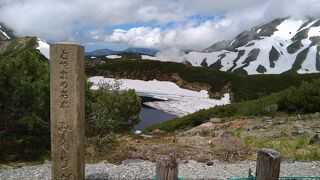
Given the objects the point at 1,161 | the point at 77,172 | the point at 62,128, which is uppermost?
the point at 62,128

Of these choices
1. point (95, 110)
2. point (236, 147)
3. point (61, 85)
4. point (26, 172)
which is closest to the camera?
point (61, 85)

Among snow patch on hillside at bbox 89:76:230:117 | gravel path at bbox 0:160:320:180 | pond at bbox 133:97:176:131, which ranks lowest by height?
pond at bbox 133:97:176:131

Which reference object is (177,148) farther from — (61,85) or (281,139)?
(61,85)

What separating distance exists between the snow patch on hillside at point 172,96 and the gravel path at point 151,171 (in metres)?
36.1

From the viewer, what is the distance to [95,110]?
65.9ft

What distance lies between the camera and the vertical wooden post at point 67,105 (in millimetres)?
8086

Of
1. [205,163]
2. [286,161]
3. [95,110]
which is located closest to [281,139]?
[286,161]

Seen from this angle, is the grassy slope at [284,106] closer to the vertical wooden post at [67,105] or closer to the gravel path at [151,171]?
the gravel path at [151,171]

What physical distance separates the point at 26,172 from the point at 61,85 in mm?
4990

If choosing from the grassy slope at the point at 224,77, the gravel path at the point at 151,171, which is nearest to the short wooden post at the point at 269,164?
the gravel path at the point at 151,171

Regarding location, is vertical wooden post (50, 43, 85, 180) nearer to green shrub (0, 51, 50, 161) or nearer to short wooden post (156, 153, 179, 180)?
short wooden post (156, 153, 179, 180)

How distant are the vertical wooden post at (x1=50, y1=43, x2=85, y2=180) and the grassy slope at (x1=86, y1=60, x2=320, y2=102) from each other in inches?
1979

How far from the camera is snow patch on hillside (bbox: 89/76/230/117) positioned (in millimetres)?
55725

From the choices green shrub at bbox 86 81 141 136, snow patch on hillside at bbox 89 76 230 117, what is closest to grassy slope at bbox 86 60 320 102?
snow patch on hillside at bbox 89 76 230 117
